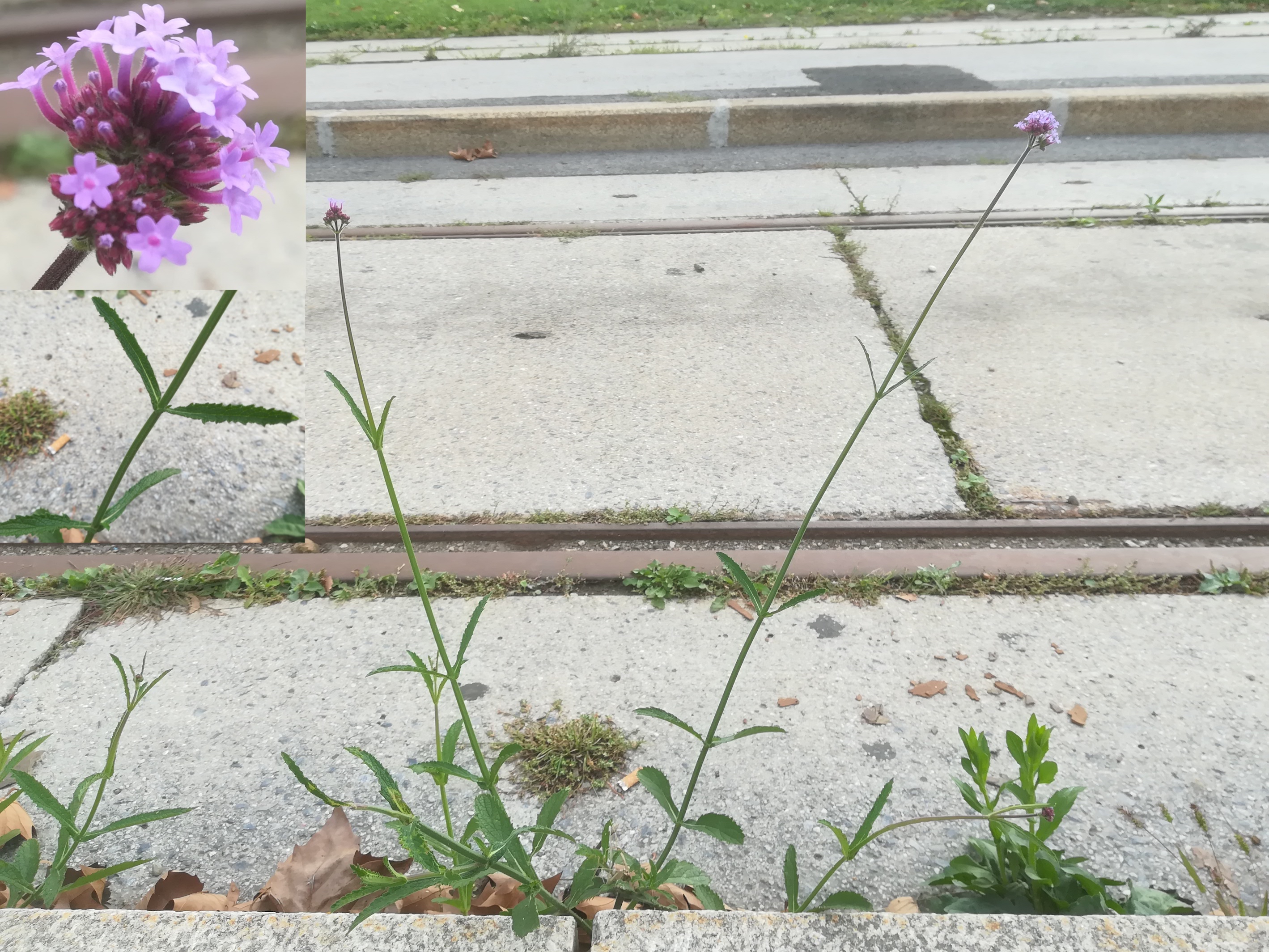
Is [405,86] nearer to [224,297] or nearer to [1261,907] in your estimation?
[224,297]

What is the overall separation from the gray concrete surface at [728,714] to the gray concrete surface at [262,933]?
12.0 inches

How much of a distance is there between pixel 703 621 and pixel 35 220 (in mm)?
1345

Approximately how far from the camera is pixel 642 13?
28.4 feet

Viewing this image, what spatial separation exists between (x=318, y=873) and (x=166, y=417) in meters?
1.57

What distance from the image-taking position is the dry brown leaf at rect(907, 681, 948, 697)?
5.49 feet

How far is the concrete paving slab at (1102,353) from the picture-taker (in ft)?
7.47

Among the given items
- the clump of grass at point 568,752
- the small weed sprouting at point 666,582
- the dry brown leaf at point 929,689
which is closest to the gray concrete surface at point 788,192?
the small weed sprouting at point 666,582

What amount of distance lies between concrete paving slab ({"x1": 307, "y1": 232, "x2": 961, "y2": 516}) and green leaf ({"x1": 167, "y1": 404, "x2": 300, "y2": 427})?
1329mm

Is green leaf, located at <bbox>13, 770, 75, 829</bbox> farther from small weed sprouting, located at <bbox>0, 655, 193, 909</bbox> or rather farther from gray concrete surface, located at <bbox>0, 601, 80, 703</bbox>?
gray concrete surface, located at <bbox>0, 601, 80, 703</bbox>

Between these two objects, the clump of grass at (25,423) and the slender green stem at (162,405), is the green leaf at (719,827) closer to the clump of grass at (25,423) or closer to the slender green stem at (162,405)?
the slender green stem at (162,405)

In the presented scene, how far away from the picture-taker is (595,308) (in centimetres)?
317

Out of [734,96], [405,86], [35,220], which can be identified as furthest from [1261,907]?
[405,86]

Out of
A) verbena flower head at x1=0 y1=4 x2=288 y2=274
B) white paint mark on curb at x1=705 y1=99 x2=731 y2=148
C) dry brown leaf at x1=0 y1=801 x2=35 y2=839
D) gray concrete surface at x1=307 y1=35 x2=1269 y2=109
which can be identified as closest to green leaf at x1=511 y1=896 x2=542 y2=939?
verbena flower head at x1=0 y1=4 x2=288 y2=274

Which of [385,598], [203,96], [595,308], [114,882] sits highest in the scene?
[203,96]
